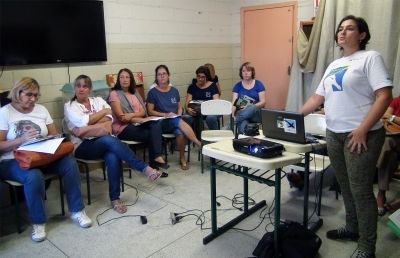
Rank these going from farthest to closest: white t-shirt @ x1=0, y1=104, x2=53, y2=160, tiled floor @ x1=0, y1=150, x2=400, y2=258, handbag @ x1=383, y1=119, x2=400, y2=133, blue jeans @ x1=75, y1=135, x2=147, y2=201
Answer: blue jeans @ x1=75, y1=135, x2=147, y2=201, handbag @ x1=383, y1=119, x2=400, y2=133, white t-shirt @ x1=0, y1=104, x2=53, y2=160, tiled floor @ x1=0, y1=150, x2=400, y2=258

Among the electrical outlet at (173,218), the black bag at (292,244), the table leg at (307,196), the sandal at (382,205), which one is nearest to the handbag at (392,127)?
the sandal at (382,205)

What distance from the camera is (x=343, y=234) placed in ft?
7.27

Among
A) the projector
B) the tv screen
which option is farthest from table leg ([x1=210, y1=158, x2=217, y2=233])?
the tv screen

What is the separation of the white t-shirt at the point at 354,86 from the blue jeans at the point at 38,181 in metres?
1.91

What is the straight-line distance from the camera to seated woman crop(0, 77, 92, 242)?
2.37 metres

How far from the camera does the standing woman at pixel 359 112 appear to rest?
5.70ft

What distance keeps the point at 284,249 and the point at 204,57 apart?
3.84 metres

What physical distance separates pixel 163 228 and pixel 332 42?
3.18m

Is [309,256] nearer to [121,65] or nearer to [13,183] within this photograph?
[13,183]

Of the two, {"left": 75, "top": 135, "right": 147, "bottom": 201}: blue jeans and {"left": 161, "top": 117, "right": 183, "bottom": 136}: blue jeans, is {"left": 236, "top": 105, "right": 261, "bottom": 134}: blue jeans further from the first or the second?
{"left": 75, "top": 135, "right": 147, "bottom": 201}: blue jeans

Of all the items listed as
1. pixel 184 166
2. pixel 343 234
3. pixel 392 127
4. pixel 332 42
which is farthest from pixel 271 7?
pixel 343 234

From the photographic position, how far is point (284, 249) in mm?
1947

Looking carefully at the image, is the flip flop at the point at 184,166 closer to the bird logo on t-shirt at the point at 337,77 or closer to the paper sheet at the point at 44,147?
the paper sheet at the point at 44,147

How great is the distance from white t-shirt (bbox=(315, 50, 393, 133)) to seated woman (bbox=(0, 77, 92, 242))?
6.30ft
